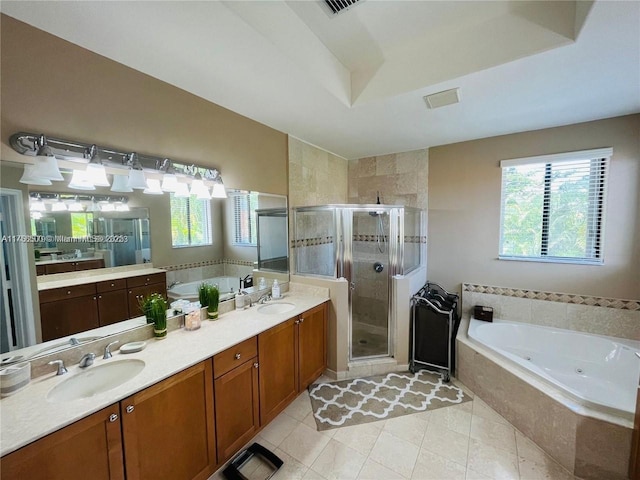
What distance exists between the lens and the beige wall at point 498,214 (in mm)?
2404

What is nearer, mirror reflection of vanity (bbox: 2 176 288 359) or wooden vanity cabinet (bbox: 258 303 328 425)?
mirror reflection of vanity (bbox: 2 176 288 359)

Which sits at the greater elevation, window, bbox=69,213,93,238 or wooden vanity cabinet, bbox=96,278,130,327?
window, bbox=69,213,93,238

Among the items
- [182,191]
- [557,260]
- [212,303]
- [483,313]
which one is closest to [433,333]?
[483,313]

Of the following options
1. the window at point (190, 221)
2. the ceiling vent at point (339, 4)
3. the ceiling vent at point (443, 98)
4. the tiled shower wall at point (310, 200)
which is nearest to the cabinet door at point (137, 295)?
the window at point (190, 221)

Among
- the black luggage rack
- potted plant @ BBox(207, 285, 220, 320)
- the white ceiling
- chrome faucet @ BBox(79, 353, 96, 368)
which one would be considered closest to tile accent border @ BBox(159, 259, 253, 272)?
potted plant @ BBox(207, 285, 220, 320)

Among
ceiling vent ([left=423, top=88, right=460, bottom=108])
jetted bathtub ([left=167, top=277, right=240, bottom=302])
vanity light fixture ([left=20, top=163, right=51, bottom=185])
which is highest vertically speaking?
ceiling vent ([left=423, top=88, right=460, bottom=108])

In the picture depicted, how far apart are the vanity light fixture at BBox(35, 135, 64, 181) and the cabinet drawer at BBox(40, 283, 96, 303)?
612mm

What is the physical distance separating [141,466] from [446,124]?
3.39 meters

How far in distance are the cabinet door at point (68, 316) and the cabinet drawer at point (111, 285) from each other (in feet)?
0.18

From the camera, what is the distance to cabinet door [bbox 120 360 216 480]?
3.95 ft

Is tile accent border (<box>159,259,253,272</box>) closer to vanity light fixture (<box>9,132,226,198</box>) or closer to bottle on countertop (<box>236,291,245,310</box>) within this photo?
bottle on countertop (<box>236,291,245,310</box>)

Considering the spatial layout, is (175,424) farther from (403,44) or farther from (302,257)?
(403,44)

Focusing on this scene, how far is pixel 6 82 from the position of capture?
1190 millimetres

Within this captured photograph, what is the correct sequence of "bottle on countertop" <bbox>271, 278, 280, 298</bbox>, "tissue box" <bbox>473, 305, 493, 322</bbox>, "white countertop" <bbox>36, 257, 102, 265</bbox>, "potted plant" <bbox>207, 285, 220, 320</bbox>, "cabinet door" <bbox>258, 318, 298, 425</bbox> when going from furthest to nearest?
"tissue box" <bbox>473, 305, 493, 322</bbox>
"bottle on countertop" <bbox>271, 278, 280, 298</bbox>
"potted plant" <bbox>207, 285, 220, 320</bbox>
"cabinet door" <bbox>258, 318, 298, 425</bbox>
"white countertop" <bbox>36, 257, 102, 265</bbox>
